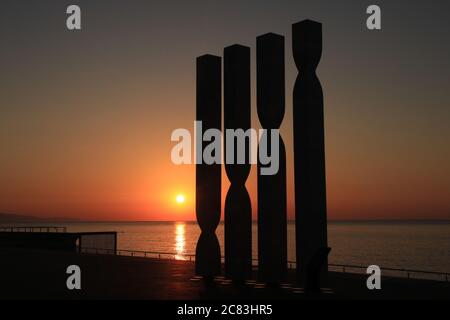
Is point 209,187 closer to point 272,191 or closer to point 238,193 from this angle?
point 238,193

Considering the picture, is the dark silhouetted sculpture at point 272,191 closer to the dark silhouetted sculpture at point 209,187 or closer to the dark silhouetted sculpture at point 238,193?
the dark silhouetted sculpture at point 238,193

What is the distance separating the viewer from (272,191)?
1645cm

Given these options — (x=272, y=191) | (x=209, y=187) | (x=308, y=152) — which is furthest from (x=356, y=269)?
(x=308, y=152)

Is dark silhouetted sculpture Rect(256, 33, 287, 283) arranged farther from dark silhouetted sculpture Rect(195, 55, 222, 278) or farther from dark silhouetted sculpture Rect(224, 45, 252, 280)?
dark silhouetted sculpture Rect(195, 55, 222, 278)

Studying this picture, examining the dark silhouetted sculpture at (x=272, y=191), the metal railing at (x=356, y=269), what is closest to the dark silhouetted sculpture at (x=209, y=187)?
the dark silhouetted sculpture at (x=272, y=191)

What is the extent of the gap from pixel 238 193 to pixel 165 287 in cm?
353

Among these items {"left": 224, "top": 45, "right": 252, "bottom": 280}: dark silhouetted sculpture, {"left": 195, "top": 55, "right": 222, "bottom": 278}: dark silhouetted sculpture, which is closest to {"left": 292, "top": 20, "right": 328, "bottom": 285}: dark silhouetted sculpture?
{"left": 224, "top": 45, "right": 252, "bottom": 280}: dark silhouetted sculpture

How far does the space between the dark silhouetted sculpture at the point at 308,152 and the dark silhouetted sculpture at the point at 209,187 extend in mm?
3325

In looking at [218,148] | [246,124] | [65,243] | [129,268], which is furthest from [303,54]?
[65,243]

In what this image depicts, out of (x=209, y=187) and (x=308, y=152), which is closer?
(x=308, y=152)

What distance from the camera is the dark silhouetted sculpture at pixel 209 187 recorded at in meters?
18.2
